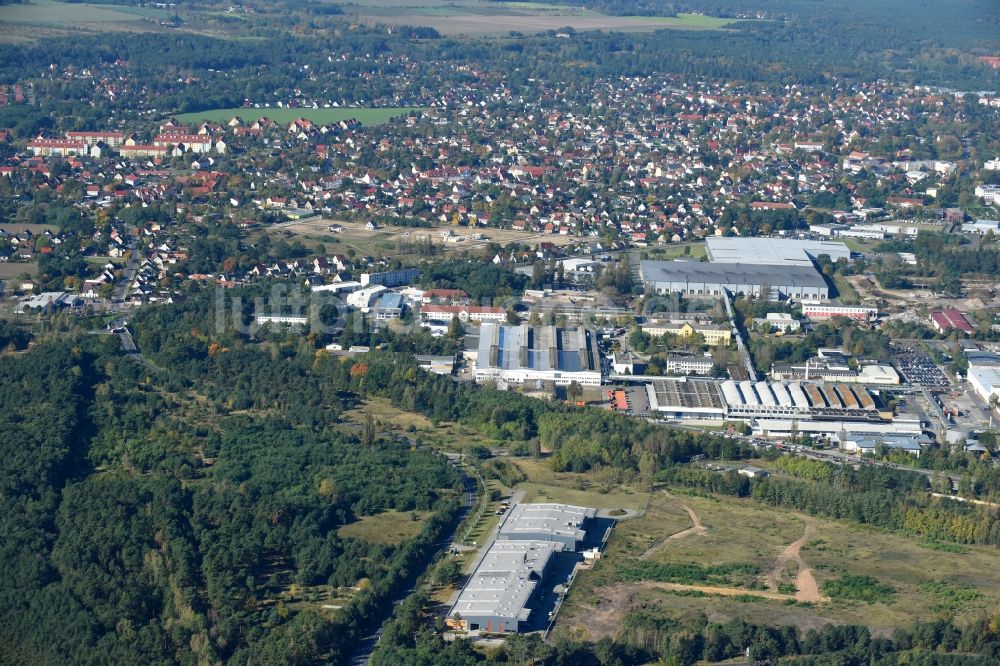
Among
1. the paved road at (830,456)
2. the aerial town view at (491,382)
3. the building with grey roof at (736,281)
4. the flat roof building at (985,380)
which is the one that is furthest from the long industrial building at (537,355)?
the flat roof building at (985,380)

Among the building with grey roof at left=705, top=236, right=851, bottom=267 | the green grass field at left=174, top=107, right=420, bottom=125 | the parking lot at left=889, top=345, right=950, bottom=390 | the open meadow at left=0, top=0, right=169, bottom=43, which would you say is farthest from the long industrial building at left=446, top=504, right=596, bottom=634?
the open meadow at left=0, top=0, right=169, bottom=43

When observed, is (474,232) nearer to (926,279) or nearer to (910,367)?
(926,279)

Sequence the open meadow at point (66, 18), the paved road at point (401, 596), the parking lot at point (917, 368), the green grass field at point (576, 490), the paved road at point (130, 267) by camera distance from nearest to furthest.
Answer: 1. the paved road at point (401, 596)
2. the green grass field at point (576, 490)
3. the parking lot at point (917, 368)
4. the paved road at point (130, 267)
5. the open meadow at point (66, 18)

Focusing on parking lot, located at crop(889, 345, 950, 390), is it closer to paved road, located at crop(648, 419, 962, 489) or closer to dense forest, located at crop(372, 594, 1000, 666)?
paved road, located at crop(648, 419, 962, 489)

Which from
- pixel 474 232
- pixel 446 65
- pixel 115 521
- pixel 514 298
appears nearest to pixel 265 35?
pixel 446 65

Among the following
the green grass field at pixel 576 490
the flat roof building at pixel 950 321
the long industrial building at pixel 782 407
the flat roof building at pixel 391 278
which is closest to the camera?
the green grass field at pixel 576 490

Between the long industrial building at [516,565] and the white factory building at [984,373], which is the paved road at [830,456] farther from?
the long industrial building at [516,565]
